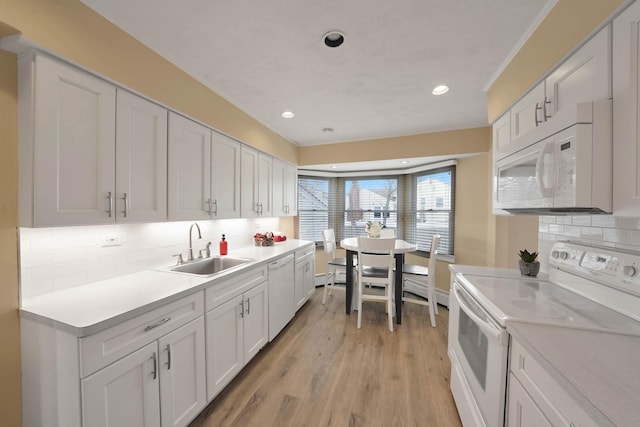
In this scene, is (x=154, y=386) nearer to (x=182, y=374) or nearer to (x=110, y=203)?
(x=182, y=374)

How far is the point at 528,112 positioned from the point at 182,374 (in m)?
2.78

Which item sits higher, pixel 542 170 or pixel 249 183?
pixel 249 183

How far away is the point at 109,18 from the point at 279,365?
2.78m

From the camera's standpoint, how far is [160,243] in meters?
1.99

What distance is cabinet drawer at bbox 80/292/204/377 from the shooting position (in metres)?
1.01

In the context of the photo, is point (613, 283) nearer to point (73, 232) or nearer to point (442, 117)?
point (442, 117)

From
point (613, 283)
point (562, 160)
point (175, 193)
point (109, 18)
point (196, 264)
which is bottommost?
point (196, 264)

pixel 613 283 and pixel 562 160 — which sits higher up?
pixel 562 160

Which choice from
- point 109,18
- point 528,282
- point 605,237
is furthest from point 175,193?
point 605,237

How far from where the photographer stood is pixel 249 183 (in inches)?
107

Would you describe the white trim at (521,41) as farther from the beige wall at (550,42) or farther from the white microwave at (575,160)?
the white microwave at (575,160)

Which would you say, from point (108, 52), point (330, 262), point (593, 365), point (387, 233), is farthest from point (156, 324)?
point (387, 233)

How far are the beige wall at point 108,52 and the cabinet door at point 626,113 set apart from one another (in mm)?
2439

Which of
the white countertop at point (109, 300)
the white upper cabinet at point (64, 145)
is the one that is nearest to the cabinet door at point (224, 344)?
the white countertop at point (109, 300)
